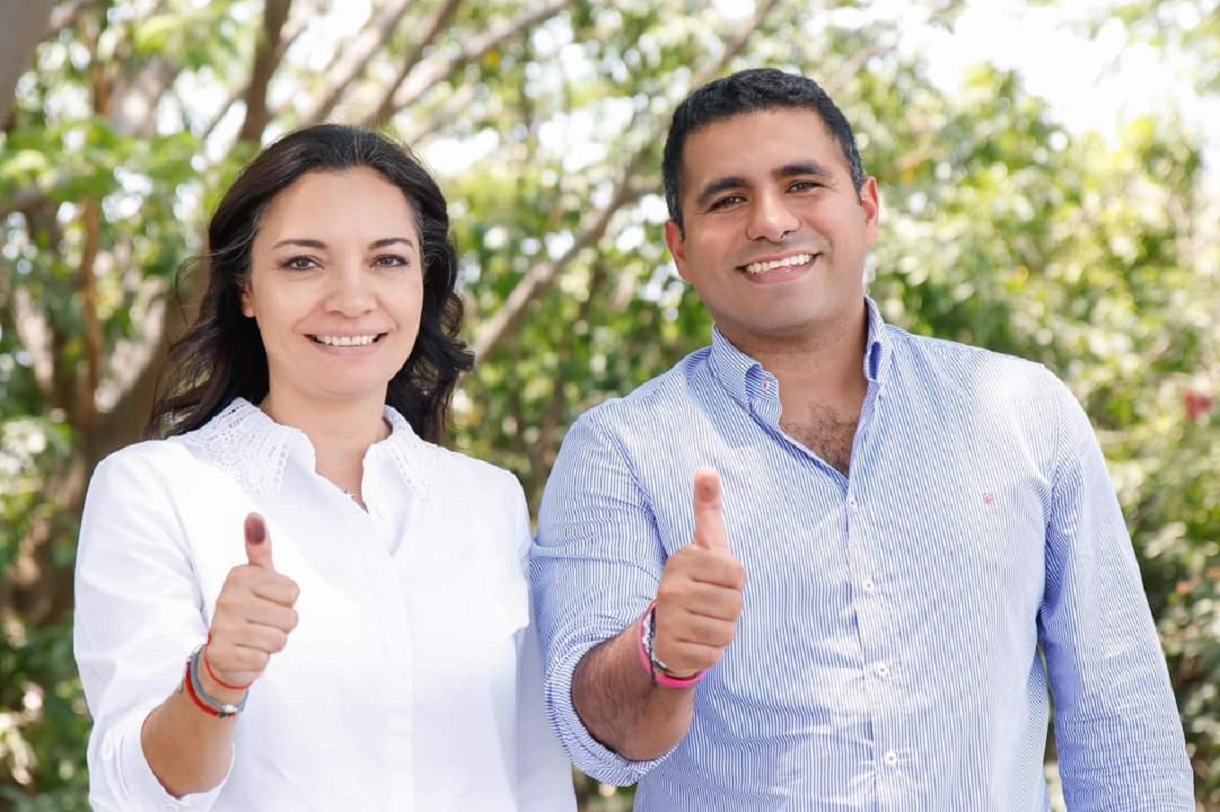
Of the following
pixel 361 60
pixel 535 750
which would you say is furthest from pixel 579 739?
pixel 361 60

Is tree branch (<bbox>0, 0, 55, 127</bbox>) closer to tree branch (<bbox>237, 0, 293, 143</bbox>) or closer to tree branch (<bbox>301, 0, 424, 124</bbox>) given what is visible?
tree branch (<bbox>237, 0, 293, 143</bbox>)

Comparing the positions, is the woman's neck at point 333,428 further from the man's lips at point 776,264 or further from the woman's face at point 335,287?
the man's lips at point 776,264

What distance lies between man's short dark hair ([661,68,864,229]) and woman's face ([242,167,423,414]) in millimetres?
477

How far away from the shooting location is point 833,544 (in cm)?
229

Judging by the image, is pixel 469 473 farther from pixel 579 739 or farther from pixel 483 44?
pixel 483 44

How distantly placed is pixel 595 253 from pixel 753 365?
13.9 feet

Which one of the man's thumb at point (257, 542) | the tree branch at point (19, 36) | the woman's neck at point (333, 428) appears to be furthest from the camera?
the tree branch at point (19, 36)

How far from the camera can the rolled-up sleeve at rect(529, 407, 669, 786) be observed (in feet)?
7.00

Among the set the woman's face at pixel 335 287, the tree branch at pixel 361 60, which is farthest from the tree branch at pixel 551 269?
the woman's face at pixel 335 287

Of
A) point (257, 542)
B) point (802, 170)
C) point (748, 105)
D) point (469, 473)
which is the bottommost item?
point (257, 542)

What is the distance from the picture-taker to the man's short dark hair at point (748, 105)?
8.14 feet

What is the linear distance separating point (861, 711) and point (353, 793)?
0.68 m

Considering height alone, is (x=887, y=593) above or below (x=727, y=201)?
below

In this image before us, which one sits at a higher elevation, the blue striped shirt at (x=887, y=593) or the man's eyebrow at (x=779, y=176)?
the man's eyebrow at (x=779, y=176)
